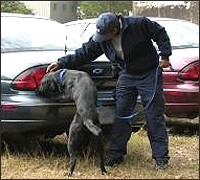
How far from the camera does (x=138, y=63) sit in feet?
18.0

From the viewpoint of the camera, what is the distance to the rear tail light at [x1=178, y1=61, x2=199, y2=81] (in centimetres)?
717

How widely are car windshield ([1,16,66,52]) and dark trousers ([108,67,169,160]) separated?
1.01m

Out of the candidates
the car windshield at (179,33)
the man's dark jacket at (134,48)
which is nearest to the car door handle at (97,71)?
the man's dark jacket at (134,48)

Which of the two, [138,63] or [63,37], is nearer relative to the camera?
[138,63]

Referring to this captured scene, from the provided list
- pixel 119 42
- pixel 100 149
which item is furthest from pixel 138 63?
pixel 100 149

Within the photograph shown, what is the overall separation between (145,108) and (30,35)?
1636mm

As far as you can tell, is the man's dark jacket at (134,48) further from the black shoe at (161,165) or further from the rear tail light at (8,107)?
the black shoe at (161,165)

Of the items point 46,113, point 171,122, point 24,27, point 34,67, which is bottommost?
point 171,122

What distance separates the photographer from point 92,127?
492cm

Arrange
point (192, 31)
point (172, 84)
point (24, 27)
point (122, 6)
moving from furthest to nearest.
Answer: point (122, 6), point (192, 31), point (172, 84), point (24, 27)

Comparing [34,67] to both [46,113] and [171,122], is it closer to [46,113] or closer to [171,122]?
[46,113]

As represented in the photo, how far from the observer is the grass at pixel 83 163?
5242 millimetres

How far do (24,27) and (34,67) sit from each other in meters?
1.06

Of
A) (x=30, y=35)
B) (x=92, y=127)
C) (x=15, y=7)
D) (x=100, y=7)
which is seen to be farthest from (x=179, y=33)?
(x=100, y=7)
